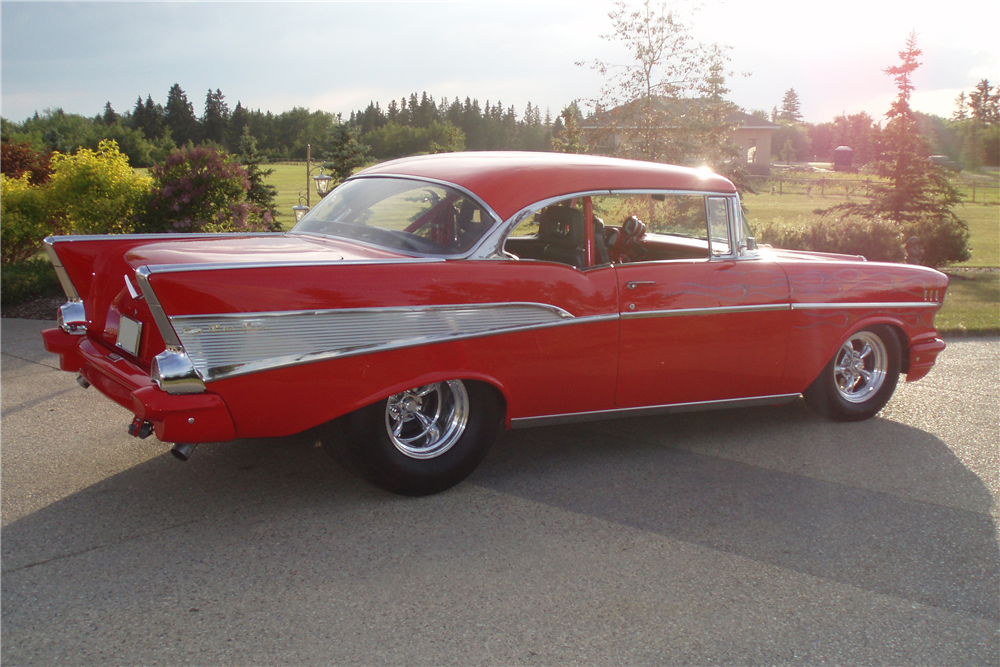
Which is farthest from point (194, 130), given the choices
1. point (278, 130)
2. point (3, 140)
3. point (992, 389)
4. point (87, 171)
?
point (992, 389)

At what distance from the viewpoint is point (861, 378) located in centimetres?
555

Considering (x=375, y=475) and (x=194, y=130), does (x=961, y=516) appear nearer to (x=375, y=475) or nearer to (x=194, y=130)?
(x=375, y=475)

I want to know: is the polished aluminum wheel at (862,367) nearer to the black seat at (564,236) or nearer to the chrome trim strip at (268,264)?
the black seat at (564,236)

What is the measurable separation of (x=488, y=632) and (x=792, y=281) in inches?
122

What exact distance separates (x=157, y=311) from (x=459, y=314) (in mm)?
1317

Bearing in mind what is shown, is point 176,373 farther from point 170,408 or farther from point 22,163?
point 22,163

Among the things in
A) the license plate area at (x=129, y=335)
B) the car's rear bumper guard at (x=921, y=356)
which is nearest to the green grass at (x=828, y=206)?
the car's rear bumper guard at (x=921, y=356)

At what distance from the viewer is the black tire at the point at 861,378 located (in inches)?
211

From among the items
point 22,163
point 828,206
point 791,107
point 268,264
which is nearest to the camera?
point 268,264

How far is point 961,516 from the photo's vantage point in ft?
13.1

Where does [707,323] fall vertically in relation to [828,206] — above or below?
below

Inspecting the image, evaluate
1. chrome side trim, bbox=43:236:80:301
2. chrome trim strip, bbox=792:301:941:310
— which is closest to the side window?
chrome trim strip, bbox=792:301:941:310

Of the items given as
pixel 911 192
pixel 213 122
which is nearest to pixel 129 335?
pixel 911 192

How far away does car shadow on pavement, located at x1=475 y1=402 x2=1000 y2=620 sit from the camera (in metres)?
3.43
